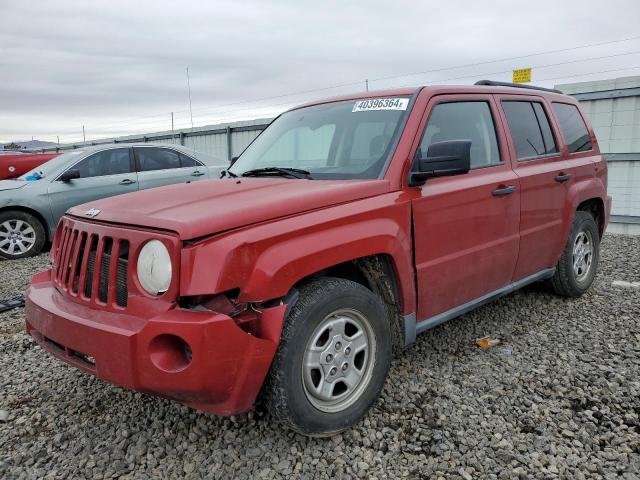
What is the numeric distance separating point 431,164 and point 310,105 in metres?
1.36

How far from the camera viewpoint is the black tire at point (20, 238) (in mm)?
7301

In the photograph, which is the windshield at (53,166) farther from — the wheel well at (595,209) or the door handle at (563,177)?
the wheel well at (595,209)

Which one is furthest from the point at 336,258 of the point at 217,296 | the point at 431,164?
the point at 431,164

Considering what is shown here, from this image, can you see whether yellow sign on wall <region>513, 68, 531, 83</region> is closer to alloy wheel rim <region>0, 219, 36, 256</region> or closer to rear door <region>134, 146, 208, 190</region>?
rear door <region>134, 146, 208, 190</region>

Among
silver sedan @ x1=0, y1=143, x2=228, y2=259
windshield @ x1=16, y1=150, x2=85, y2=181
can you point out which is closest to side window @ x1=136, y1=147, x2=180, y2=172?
silver sedan @ x1=0, y1=143, x2=228, y2=259

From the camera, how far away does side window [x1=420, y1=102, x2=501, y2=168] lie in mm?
3193

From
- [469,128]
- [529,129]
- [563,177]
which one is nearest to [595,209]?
[563,177]

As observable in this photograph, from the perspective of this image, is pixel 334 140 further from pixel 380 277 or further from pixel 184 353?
pixel 184 353

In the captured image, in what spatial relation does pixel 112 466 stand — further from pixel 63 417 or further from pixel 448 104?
pixel 448 104

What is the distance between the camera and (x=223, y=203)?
8.05 ft

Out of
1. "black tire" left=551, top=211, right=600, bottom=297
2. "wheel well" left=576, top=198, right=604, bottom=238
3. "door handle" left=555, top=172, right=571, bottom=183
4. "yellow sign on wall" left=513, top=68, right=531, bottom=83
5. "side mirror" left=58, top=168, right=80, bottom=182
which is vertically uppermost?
"yellow sign on wall" left=513, top=68, right=531, bottom=83

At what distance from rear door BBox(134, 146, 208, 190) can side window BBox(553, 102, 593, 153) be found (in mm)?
5705

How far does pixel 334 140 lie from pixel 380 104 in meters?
0.38

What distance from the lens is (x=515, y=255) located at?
3654 mm
